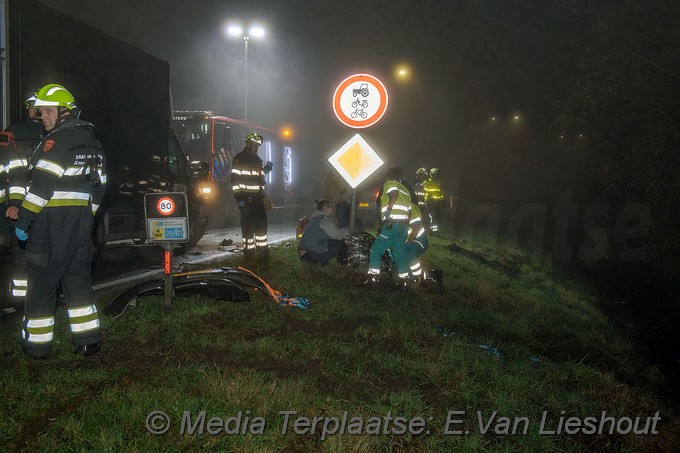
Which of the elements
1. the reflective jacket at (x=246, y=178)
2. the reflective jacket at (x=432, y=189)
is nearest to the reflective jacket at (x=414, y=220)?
the reflective jacket at (x=246, y=178)

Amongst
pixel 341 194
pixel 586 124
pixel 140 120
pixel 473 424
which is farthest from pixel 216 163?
pixel 473 424

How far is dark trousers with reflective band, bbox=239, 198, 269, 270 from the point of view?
25.9 ft

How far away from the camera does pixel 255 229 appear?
7969 mm

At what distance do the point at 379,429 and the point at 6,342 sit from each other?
3066 mm

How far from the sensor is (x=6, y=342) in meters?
4.27

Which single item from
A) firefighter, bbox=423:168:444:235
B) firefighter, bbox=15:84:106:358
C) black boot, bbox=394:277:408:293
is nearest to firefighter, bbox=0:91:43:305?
firefighter, bbox=15:84:106:358

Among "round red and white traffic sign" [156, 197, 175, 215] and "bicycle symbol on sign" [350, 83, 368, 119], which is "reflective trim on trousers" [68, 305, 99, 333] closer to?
"round red and white traffic sign" [156, 197, 175, 215]

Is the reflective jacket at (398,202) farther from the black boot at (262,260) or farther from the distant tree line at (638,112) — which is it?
the distant tree line at (638,112)

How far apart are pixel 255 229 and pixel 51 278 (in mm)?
4116

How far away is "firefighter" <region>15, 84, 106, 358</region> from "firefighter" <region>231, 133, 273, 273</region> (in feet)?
11.9

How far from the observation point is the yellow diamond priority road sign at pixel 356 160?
7012mm

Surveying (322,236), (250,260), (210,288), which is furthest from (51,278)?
(322,236)

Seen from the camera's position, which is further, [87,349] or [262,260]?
[262,260]

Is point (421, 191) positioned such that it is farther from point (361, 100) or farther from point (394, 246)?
point (361, 100)
